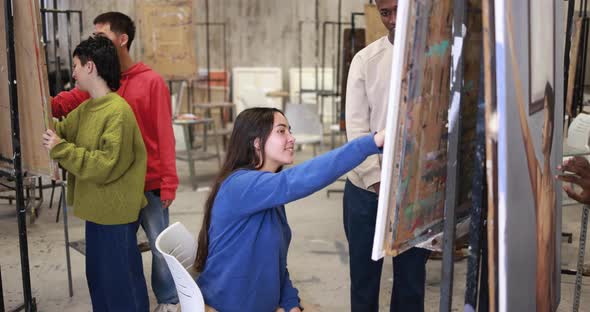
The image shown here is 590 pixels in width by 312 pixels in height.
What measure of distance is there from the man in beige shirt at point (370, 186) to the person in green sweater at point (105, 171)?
765mm

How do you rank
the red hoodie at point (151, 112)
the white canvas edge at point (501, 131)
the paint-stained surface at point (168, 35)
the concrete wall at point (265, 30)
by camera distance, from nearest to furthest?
the white canvas edge at point (501, 131) < the red hoodie at point (151, 112) < the paint-stained surface at point (168, 35) < the concrete wall at point (265, 30)

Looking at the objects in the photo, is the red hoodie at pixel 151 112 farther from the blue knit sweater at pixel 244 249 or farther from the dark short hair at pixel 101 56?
the blue knit sweater at pixel 244 249

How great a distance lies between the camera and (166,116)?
2.51 metres

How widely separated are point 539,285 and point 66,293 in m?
2.54

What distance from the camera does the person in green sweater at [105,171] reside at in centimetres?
209

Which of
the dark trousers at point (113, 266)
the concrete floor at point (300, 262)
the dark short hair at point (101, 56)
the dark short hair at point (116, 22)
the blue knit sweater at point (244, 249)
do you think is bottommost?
the concrete floor at point (300, 262)

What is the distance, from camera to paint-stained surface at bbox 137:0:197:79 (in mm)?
6457

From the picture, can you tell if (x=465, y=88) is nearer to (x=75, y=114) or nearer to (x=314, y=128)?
(x=75, y=114)

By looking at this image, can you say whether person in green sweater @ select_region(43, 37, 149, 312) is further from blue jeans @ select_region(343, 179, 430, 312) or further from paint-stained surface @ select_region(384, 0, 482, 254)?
paint-stained surface @ select_region(384, 0, 482, 254)

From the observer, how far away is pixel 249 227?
1665mm

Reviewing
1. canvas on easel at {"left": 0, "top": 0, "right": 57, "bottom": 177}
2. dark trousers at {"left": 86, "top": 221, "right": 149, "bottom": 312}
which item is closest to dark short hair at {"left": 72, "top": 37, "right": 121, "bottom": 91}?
canvas on easel at {"left": 0, "top": 0, "right": 57, "bottom": 177}

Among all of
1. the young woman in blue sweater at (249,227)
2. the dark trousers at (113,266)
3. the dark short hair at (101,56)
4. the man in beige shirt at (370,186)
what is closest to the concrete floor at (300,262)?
the young woman in blue sweater at (249,227)

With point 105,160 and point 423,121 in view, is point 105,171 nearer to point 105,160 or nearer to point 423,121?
point 105,160

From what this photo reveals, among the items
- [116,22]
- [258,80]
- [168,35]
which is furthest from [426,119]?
[258,80]
